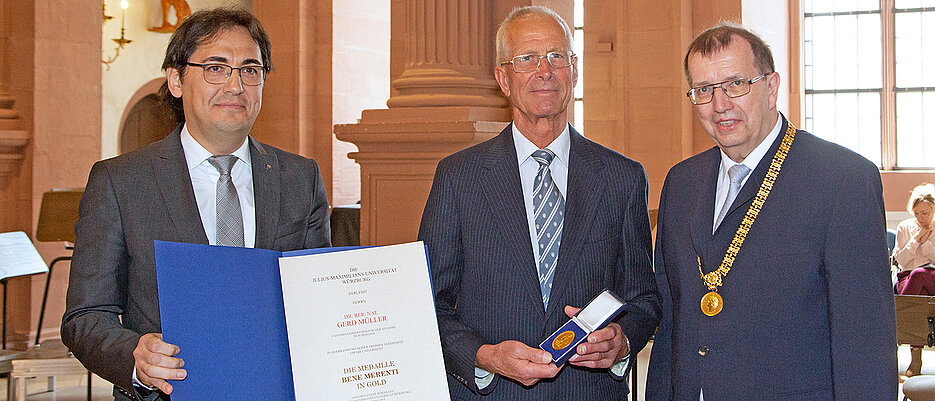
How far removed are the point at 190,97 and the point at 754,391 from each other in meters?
1.58

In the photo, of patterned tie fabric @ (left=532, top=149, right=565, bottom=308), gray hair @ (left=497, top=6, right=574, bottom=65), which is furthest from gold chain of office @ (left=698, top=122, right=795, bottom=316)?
gray hair @ (left=497, top=6, right=574, bottom=65)

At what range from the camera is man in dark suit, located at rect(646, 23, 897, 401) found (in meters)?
2.04

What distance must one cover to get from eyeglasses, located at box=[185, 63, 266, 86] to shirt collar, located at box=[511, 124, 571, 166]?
776 millimetres

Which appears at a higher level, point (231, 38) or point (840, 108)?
point (840, 108)

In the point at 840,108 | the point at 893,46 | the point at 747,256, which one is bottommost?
the point at 747,256

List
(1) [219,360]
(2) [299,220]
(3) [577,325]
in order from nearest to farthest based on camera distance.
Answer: (1) [219,360] → (3) [577,325] → (2) [299,220]

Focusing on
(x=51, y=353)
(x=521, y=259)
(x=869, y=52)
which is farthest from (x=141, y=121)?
(x=521, y=259)

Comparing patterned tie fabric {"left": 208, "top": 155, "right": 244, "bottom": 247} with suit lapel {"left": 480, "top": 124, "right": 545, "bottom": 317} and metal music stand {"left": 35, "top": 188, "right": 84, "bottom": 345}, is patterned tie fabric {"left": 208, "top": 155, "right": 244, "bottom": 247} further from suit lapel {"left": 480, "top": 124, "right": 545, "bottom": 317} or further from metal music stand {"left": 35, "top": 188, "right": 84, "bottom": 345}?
metal music stand {"left": 35, "top": 188, "right": 84, "bottom": 345}

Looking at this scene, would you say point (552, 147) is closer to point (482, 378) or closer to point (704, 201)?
point (704, 201)

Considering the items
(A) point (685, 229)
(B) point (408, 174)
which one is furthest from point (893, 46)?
(A) point (685, 229)

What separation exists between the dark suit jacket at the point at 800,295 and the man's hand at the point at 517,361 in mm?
426

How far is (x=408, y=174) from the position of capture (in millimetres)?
5688

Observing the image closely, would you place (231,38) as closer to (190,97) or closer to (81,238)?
(190,97)

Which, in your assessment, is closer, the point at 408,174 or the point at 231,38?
the point at 231,38
